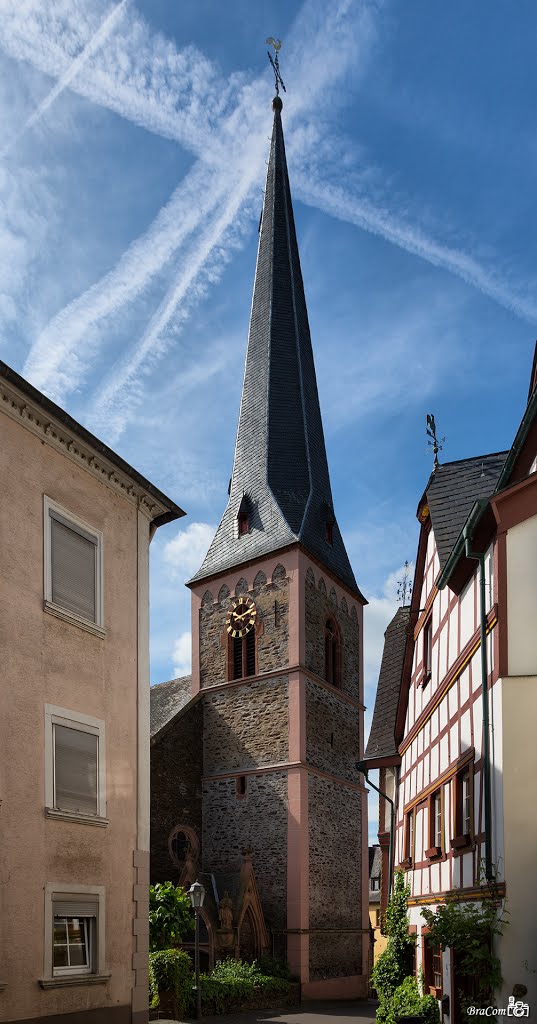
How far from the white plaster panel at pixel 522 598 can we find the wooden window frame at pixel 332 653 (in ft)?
79.7

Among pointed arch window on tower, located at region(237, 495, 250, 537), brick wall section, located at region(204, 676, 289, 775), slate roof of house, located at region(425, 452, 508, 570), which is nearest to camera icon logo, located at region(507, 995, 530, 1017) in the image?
slate roof of house, located at region(425, 452, 508, 570)

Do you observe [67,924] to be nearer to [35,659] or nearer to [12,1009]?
[12,1009]

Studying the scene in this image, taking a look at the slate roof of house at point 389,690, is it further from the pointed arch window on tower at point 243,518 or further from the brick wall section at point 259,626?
the pointed arch window on tower at point 243,518

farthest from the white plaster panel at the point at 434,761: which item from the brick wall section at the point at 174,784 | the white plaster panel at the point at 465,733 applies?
the brick wall section at the point at 174,784

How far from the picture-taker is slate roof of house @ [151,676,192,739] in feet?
114

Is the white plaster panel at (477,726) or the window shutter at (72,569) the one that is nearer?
the white plaster panel at (477,726)

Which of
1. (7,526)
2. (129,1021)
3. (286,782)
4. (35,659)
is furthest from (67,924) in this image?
(286,782)

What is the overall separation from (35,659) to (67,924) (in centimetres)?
300

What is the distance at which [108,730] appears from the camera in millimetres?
12336

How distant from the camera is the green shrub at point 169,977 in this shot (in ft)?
62.8

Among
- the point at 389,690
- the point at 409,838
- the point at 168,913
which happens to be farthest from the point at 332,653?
the point at 409,838

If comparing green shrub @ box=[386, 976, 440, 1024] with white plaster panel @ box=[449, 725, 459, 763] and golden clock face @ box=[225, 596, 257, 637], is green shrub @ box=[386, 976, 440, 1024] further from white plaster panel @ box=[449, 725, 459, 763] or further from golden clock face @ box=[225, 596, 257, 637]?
golden clock face @ box=[225, 596, 257, 637]

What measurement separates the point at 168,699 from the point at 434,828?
77.3 ft

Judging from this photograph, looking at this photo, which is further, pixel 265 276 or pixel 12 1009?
pixel 265 276
